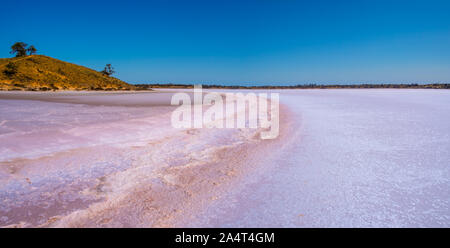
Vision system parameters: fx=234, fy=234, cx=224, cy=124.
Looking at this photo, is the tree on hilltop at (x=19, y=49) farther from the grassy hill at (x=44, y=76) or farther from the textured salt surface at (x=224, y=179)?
the textured salt surface at (x=224, y=179)

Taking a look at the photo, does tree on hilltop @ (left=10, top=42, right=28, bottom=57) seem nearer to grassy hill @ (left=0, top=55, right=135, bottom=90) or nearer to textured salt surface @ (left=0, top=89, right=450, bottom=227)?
grassy hill @ (left=0, top=55, right=135, bottom=90)

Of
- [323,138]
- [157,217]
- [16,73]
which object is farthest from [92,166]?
[16,73]

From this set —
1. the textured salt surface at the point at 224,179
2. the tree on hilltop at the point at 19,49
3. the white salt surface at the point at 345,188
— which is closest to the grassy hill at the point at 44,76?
the tree on hilltop at the point at 19,49

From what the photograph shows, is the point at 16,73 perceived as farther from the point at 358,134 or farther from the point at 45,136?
the point at 358,134

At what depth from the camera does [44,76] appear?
21.4 m

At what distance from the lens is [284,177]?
2.25m

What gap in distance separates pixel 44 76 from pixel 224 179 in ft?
84.6

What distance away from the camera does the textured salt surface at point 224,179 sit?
1559 mm

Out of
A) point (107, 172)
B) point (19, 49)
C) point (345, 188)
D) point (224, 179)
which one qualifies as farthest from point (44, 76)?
point (345, 188)

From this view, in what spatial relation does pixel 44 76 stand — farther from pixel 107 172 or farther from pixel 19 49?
pixel 107 172

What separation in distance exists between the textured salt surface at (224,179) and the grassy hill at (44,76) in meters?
20.1
